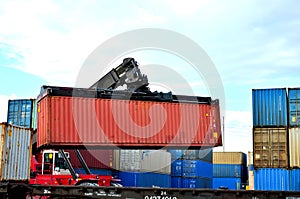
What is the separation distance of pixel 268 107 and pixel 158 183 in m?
13.9

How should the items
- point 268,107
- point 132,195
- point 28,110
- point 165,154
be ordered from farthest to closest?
point 165,154 → point 28,110 → point 268,107 → point 132,195

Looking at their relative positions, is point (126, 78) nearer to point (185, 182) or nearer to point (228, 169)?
point (185, 182)

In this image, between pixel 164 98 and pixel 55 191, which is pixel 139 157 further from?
pixel 55 191

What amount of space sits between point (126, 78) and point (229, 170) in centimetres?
3945

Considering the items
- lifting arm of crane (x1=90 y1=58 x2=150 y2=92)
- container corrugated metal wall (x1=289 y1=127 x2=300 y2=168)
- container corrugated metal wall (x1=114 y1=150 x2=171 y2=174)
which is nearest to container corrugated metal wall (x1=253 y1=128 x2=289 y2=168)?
container corrugated metal wall (x1=289 y1=127 x2=300 y2=168)

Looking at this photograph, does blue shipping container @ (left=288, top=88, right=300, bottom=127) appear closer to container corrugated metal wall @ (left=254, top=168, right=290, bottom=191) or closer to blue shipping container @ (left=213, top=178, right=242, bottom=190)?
container corrugated metal wall @ (left=254, top=168, right=290, bottom=191)

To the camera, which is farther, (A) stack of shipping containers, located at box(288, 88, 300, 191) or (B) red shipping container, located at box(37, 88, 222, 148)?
(A) stack of shipping containers, located at box(288, 88, 300, 191)

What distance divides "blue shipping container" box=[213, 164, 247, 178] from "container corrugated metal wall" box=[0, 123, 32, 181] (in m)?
43.5

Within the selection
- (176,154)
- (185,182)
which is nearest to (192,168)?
(185,182)

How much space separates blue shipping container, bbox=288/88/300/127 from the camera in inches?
928

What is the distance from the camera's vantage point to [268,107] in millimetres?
24266

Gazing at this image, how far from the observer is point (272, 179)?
75.7 feet

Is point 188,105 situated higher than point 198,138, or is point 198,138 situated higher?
point 188,105

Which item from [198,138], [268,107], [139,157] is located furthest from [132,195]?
[139,157]
